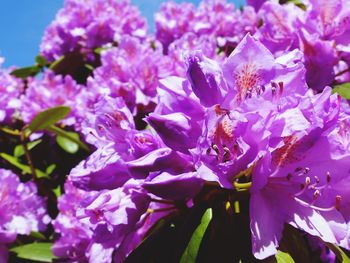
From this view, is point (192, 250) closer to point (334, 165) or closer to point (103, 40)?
point (334, 165)

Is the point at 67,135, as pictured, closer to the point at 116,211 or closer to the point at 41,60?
the point at 116,211

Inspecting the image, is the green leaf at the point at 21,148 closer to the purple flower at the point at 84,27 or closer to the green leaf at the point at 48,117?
the green leaf at the point at 48,117

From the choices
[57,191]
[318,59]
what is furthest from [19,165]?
[318,59]

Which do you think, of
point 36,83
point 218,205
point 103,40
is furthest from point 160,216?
point 103,40

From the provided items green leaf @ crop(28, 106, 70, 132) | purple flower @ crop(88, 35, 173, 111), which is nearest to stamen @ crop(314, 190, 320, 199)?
purple flower @ crop(88, 35, 173, 111)

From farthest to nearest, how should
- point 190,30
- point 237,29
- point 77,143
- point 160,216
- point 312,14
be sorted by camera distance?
point 190,30
point 237,29
point 77,143
point 312,14
point 160,216
